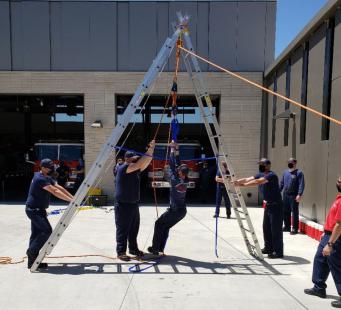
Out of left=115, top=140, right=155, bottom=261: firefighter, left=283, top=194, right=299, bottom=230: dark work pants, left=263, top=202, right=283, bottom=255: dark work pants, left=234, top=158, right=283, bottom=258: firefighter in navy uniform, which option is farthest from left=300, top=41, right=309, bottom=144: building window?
left=115, top=140, right=155, bottom=261: firefighter

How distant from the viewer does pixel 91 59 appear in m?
13.9

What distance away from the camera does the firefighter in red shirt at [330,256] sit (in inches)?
166

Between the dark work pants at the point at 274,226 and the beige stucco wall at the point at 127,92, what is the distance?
7317 mm

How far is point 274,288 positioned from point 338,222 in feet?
4.58

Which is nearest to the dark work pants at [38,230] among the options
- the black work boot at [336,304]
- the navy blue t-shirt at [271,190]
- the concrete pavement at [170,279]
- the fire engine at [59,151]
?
the concrete pavement at [170,279]

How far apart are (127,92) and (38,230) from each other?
9.04 m

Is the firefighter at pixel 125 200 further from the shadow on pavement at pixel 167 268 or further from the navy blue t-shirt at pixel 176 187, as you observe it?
the navy blue t-shirt at pixel 176 187

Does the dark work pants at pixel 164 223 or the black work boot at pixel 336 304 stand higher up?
the dark work pants at pixel 164 223

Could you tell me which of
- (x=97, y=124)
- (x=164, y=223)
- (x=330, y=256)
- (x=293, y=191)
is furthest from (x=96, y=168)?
(x=97, y=124)

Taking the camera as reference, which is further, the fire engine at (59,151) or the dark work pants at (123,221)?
the fire engine at (59,151)

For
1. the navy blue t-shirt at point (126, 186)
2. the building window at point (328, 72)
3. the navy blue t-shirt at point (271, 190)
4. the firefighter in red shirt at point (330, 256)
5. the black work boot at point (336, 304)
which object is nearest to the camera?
the firefighter in red shirt at point (330, 256)

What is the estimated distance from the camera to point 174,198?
248 inches

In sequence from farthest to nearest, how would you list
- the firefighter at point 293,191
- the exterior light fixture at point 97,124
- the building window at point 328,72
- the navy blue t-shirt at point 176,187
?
the exterior light fixture at point 97,124 → the firefighter at point 293,191 → the building window at point 328,72 → the navy blue t-shirt at point 176,187

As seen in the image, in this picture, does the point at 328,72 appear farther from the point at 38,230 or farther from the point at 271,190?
the point at 38,230
